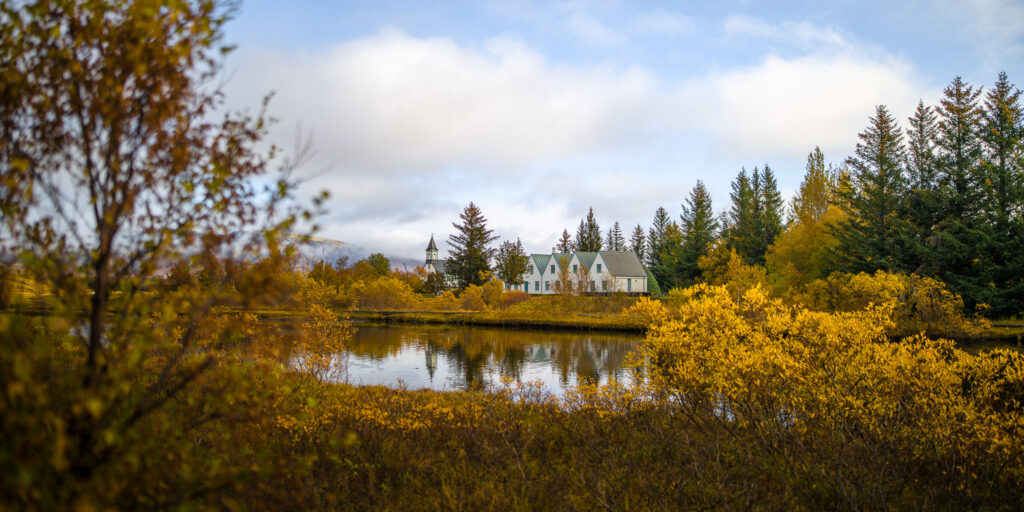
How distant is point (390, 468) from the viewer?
6.88 m

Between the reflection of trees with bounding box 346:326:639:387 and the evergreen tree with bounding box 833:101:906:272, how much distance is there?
1536 centimetres

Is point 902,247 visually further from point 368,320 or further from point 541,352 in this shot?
point 368,320

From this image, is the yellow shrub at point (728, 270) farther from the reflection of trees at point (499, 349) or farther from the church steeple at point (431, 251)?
the church steeple at point (431, 251)

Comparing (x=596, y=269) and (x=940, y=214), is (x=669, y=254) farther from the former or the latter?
(x=940, y=214)

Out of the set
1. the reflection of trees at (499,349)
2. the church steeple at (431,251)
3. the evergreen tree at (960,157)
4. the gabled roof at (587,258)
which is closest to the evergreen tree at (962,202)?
the evergreen tree at (960,157)

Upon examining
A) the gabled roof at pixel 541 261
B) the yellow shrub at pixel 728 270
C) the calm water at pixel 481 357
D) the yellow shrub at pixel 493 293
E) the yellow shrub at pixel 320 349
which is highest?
the gabled roof at pixel 541 261

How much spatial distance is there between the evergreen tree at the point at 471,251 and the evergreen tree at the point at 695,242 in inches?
808

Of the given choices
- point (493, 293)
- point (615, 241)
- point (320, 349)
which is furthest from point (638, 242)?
point (320, 349)

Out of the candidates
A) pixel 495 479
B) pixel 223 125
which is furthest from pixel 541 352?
pixel 223 125

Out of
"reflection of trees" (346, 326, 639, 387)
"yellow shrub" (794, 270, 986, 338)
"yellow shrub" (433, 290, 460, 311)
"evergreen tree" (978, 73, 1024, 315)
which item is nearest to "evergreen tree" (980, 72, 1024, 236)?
"evergreen tree" (978, 73, 1024, 315)

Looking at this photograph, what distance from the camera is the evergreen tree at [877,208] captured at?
31.5 metres

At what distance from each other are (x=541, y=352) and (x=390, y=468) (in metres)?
18.4

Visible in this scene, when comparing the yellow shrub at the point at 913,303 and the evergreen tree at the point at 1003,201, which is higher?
the evergreen tree at the point at 1003,201

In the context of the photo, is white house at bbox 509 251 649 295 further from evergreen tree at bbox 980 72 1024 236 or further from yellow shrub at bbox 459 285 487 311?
evergreen tree at bbox 980 72 1024 236
